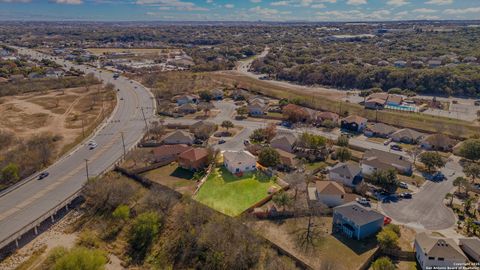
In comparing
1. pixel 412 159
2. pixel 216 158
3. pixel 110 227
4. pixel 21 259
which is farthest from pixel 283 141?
pixel 21 259

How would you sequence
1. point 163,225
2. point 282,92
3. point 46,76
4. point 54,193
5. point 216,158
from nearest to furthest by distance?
point 163,225, point 54,193, point 216,158, point 282,92, point 46,76

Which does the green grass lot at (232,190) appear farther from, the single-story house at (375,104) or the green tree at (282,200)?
the single-story house at (375,104)

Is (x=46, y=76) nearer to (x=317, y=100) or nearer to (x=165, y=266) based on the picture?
(x=317, y=100)

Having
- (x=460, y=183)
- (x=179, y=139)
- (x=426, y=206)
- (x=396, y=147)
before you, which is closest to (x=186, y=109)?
(x=179, y=139)

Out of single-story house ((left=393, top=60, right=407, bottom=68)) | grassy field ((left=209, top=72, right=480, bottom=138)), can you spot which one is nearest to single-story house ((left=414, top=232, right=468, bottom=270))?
grassy field ((left=209, top=72, right=480, bottom=138))

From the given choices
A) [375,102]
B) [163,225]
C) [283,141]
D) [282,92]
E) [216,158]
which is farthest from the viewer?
[282,92]

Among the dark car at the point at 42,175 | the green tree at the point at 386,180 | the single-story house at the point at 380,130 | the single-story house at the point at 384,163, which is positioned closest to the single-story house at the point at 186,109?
the dark car at the point at 42,175
